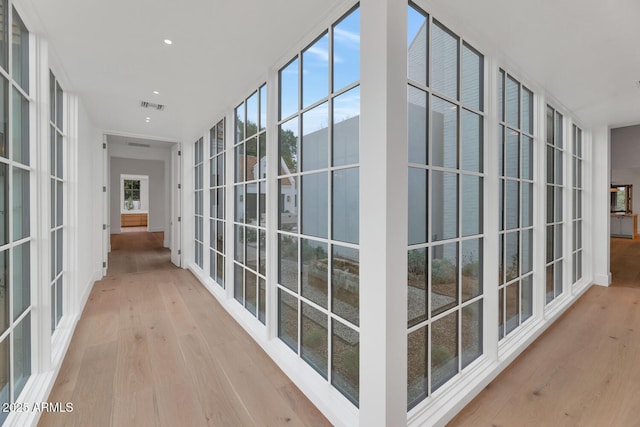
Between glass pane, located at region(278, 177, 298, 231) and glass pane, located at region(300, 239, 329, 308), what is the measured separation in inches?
7.6

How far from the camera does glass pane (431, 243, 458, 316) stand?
167cm

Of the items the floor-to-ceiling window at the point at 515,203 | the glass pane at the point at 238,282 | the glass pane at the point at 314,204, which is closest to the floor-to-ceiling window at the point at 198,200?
the glass pane at the point at 238,282

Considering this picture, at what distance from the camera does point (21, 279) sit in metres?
1.64

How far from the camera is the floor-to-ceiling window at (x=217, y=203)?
3.67 meters

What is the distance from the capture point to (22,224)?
5.39 ft

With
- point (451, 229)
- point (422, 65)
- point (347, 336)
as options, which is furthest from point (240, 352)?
point (422, 65)

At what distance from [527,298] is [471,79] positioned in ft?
6.75

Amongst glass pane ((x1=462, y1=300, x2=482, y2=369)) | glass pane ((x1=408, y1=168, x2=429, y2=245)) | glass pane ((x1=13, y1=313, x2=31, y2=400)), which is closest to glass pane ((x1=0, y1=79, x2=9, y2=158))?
glass pane ((x1=13, y1=313, x2=31, y2=400))

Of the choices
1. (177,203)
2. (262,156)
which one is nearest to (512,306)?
(262,156)

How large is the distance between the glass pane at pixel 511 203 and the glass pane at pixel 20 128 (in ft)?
10.5

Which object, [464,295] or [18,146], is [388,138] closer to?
[464,295]

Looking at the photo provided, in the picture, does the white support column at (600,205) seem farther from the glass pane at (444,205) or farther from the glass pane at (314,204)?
the glass pane at (314,204)

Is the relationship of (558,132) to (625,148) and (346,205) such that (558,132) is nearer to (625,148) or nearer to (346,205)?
(625,148)

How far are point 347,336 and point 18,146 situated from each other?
211 centimetres
